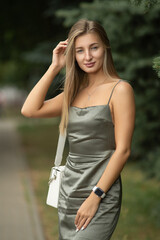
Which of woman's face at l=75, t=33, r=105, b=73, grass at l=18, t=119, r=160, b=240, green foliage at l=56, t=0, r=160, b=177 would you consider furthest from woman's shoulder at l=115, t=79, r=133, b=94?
green foliage at l=56, t=0, r=160, b=177

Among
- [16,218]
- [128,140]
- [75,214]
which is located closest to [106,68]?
[128,140]

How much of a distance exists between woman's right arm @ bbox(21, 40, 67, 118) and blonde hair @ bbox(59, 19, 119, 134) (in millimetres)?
126

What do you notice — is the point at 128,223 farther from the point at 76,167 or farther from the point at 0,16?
the point at 0,16

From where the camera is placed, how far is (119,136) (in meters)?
2.36

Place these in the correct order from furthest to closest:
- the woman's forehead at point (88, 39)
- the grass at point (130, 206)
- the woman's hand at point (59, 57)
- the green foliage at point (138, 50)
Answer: the green foliage at point (138, 50) < the grass at point (130, 206) < the woman's hand at point (59, 57) < the woman's forehead at point (88, 39)

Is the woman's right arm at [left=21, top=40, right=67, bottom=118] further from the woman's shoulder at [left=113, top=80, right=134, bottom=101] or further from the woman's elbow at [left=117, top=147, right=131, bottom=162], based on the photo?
the woman's elbow at [left=117, top=147, right=131, bottom=162]

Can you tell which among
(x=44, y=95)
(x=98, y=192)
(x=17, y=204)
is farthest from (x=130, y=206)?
Answer: (x=98, y=192)

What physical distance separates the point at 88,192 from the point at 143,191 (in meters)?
5.83

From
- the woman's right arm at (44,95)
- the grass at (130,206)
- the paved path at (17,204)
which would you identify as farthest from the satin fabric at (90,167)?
the paved path at (17,204)

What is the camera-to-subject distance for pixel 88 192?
2.47 m

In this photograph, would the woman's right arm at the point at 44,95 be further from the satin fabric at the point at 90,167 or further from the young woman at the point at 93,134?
the satin fabric at the point at 90,167

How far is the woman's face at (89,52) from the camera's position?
8.17 feet

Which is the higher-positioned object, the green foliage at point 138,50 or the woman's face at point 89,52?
the woman's face at point 89,52

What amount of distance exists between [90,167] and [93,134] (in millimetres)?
202
